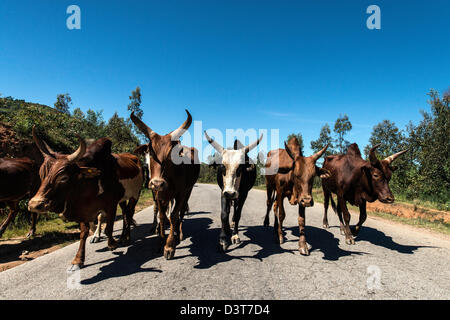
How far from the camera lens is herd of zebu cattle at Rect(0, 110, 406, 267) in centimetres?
335

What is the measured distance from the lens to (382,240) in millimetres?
5516

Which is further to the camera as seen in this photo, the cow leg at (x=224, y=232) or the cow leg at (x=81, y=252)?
the cow leg at (x=224, y=232)

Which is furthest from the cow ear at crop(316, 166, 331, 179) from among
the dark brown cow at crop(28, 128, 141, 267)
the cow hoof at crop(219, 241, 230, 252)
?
the dark brown cow at crop(28, 128, 141, 267)

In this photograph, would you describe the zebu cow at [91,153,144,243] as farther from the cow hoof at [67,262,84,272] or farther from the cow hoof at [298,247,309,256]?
the cow hoof at [298,247,309,256]

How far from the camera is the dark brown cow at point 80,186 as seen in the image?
10.1 feet

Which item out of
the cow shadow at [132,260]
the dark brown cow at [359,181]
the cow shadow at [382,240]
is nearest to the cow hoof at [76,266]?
the cow shadow at [132,260]

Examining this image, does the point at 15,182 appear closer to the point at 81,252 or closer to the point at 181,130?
the point at 81,252

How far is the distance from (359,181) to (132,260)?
576cm

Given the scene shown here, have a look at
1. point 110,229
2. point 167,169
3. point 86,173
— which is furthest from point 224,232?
point 86,173

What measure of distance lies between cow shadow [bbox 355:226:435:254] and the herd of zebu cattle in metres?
0.53

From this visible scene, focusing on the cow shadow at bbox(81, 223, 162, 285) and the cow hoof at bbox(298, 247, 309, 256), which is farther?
the cow hoof at bbox(298, 247, 309, 256)

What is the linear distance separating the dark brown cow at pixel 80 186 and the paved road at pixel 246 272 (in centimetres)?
58

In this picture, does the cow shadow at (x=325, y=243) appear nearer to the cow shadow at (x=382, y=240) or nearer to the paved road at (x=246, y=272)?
the paved road at (x=246, y=272)

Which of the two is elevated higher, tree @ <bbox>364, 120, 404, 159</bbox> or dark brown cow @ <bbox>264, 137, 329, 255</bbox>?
tree @ <bbox>364, 120, 404, 159</bbox>
